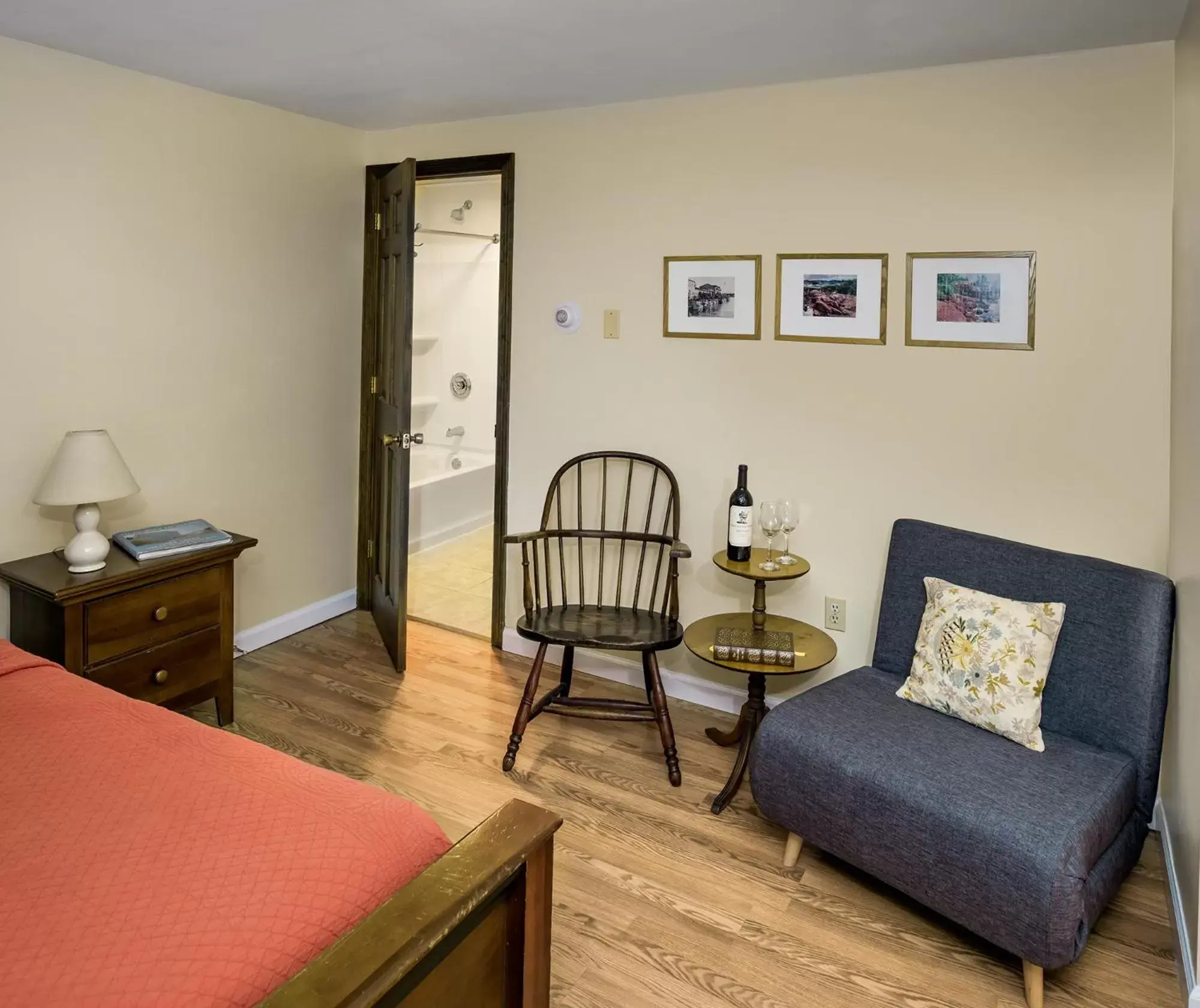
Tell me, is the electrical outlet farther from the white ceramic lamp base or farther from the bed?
the white ceramic lamp base

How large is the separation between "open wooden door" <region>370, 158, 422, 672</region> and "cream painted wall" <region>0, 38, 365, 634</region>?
20cm

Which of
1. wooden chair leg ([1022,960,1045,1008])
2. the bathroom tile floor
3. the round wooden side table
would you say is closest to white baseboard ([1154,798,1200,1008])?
wooden chair leg ([1022,960,1045,1008])

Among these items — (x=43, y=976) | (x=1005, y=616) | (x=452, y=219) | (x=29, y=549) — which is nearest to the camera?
(x=43, y=976)

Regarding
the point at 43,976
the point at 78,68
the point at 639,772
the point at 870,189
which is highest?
the point at 78,68

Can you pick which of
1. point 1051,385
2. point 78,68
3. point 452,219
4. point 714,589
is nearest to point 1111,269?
point 1051,385

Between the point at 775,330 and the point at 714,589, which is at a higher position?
the point at 775,330

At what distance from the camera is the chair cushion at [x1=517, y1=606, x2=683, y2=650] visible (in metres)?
2.80

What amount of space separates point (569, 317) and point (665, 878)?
6.79 ft

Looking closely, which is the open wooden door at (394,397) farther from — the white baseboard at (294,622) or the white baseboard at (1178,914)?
the white baseboard at (1178,914)

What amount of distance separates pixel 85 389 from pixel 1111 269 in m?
3.19

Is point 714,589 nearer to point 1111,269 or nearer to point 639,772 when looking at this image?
point 639,772

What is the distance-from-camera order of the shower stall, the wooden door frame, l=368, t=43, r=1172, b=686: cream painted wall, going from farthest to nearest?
the shower stall, the wooden door frame, l=368, t=43, r=1172, b=686: cream painted wall

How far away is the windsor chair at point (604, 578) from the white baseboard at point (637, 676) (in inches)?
6.4

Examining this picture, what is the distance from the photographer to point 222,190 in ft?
11.1
